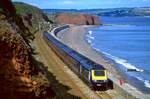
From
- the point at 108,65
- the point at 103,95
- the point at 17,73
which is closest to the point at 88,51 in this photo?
the point at 108,65

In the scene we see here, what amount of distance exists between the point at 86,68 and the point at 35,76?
16768 millimetres

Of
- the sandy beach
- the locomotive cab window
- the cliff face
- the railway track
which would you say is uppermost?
the cliff face

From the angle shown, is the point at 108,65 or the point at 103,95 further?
the point at 108,65

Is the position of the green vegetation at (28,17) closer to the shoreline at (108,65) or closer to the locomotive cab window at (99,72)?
the shoreline at (108,65)

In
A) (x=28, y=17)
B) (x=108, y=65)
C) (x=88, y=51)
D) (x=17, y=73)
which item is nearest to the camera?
(x=17, y=73)

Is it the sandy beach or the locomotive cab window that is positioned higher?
the locomotive cab window

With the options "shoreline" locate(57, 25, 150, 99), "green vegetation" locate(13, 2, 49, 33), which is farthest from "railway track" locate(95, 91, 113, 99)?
"green vegetation" locate(13, 2, 49, 33)

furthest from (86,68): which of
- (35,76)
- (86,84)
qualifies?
(35,76)

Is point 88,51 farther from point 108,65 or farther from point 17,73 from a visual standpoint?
point 17,73

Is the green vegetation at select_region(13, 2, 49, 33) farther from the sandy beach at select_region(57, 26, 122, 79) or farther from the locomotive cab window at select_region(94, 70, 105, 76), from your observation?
the locomotive cab window at select_region(94, 70, 105, 76)

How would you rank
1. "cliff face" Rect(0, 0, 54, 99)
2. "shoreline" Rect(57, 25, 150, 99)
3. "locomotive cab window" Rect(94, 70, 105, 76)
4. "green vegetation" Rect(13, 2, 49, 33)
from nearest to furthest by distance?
1. "cliff face" Rect(0, 0, 54, 99)
2. "locomotive cab window" Rect(94, 70, 105, 76)
3. "shoreline" Rect(57, 25, 150, 99)
4. "green vegetation" Rect(13, 2, 49, 33)

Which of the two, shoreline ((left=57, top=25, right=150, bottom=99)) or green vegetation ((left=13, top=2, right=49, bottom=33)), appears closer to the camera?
shoreline ((left=57, top=25, right=150, bottom=99))

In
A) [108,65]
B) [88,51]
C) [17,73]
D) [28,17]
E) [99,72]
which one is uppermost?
[17,73]

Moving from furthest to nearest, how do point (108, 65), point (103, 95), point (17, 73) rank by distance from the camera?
point (108, 65), point (103, 95), point (17, 73)
